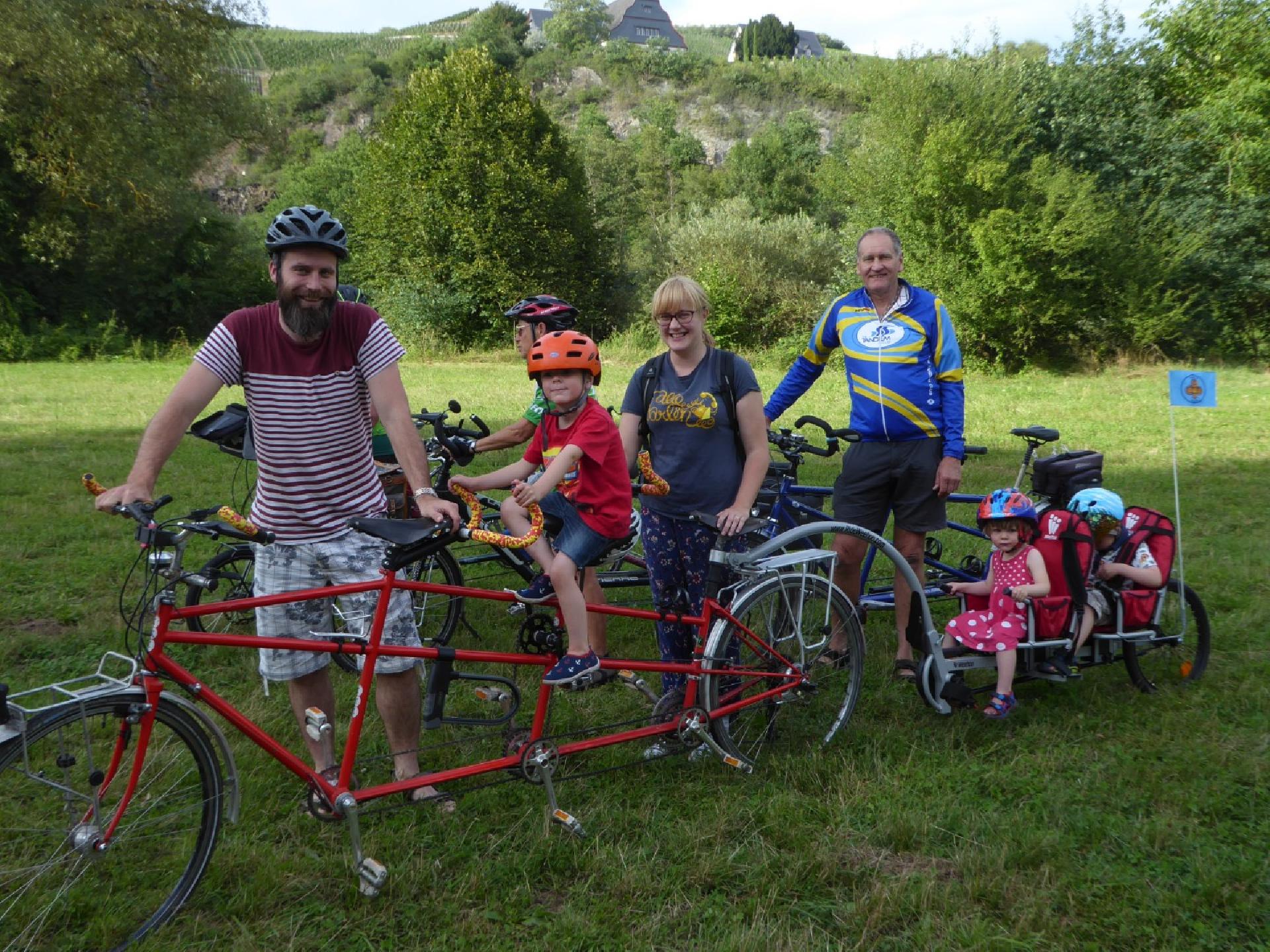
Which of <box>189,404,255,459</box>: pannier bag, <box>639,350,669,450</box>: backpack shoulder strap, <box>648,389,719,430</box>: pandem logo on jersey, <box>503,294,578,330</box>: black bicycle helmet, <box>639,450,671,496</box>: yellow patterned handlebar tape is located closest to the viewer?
<box>639,450,671,496</box>: yellow patterned handlebar tape

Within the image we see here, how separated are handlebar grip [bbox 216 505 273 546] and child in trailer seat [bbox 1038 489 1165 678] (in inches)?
133

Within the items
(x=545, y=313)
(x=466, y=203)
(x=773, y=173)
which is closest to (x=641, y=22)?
(x=773, y=173)

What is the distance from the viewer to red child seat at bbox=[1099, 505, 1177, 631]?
15.6 feet

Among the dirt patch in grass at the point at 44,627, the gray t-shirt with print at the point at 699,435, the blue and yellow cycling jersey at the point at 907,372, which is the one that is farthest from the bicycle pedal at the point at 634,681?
the dirt patch in grass at the point at 44,627

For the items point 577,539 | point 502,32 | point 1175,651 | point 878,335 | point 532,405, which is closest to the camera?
point 577,539

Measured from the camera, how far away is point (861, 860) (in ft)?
11.3

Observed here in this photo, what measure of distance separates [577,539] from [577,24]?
406 feet

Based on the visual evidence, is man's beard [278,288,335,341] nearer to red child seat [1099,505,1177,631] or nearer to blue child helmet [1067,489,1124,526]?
blue child helmet [1067,489,1124,526]

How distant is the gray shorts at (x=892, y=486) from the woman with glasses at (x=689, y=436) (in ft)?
3.25

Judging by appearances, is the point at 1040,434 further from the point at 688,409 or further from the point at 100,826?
the point at 100,826

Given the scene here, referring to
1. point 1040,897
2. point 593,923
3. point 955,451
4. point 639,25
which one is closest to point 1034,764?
point 1040,897

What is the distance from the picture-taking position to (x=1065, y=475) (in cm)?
504

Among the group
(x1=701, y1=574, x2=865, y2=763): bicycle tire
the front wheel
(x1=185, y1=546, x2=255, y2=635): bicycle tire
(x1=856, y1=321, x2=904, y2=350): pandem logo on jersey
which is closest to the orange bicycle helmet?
(x1=701, y1=574, x2=865, y2=763): bicycle tire

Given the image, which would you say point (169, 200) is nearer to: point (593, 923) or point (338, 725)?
point (338, 725)
